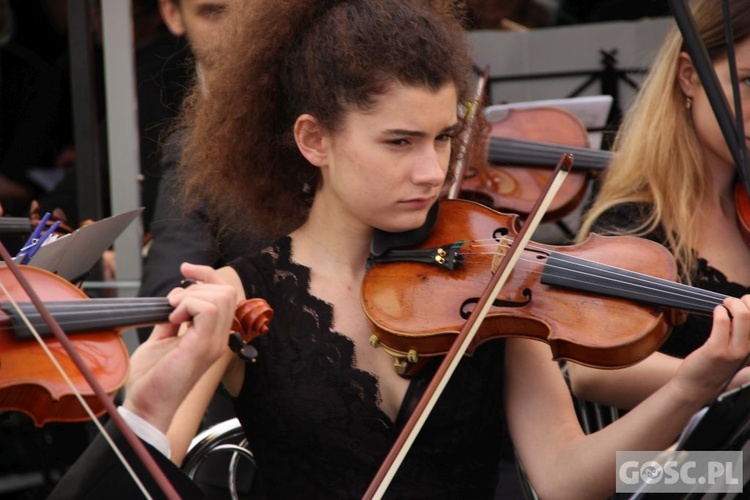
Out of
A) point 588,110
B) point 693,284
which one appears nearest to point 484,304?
point 693,284

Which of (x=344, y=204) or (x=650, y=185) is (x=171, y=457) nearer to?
(x=344, y=204)

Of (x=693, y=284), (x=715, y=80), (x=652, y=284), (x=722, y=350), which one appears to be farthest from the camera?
(x=693, y=284)

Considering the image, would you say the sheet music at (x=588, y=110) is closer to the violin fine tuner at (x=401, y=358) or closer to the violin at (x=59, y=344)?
the violin fine tuner at (x=401, y=358)

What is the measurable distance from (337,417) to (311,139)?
46cm

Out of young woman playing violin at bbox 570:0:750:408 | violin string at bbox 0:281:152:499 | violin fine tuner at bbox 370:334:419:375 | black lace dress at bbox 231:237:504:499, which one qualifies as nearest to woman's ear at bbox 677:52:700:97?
young woman playing violin at bbox 570:0:750:408

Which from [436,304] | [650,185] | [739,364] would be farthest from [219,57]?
[739,364]

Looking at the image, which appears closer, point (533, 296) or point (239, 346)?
point (239, 346)

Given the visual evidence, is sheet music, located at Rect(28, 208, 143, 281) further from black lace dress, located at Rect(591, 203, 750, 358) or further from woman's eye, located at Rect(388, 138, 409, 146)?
black lace dress, located at Rect(591, 203, 750, 358)

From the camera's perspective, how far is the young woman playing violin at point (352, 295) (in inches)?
66.2

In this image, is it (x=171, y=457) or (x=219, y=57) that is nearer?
(x=171, y=457)

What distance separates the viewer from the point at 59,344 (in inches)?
56.4

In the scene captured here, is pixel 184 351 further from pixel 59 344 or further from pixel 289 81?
pixel 289 81

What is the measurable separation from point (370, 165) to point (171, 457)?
1.76 feet

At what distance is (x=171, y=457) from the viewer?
1.61 meters
